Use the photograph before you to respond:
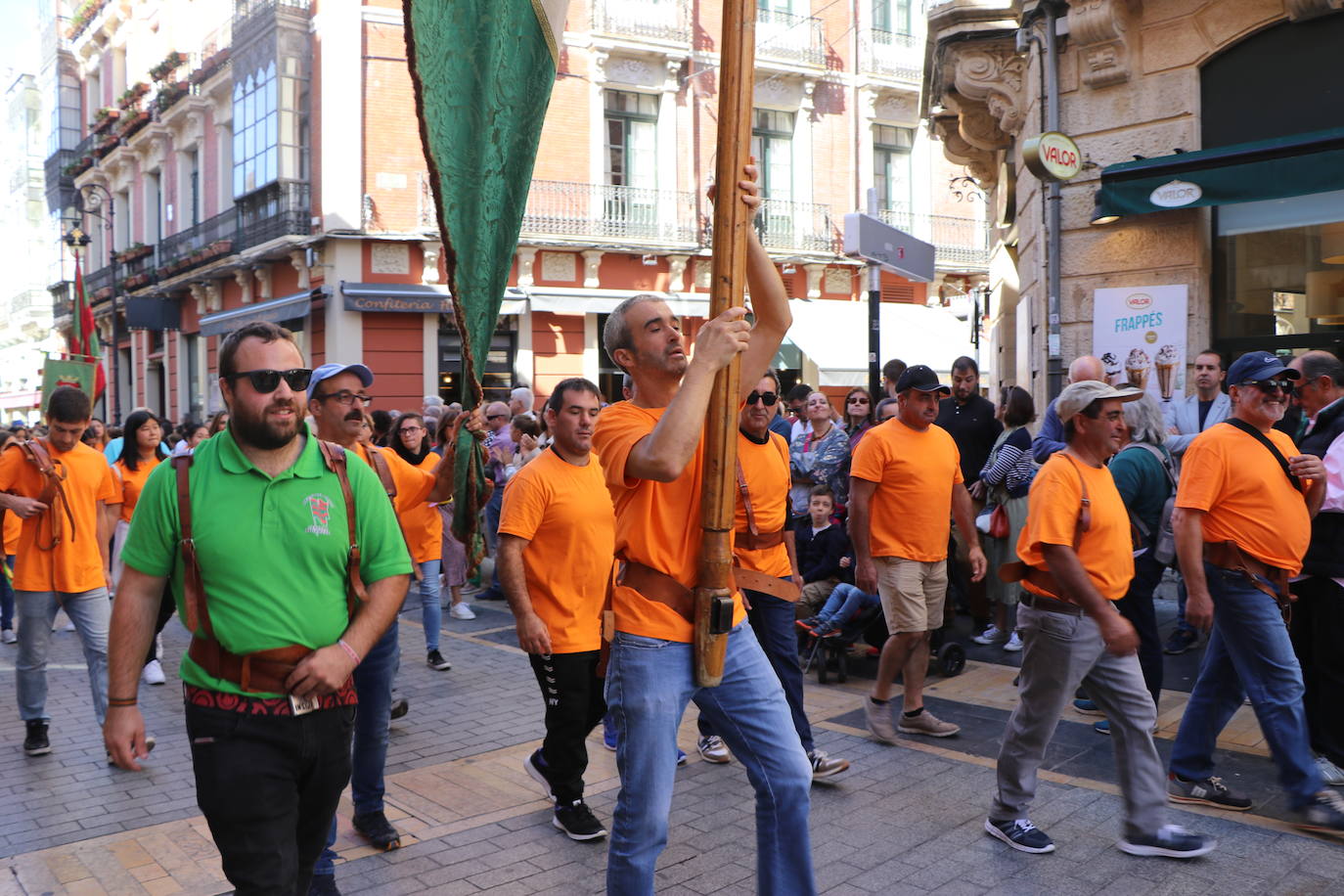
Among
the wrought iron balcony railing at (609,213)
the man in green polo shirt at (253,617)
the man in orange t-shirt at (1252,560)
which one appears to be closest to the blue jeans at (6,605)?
the man in green polo shirt at (253,617)

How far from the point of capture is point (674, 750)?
2.99 m

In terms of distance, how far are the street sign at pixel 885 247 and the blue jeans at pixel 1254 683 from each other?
12.8 feet

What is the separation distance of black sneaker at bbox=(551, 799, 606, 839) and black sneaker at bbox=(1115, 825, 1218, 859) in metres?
2.08

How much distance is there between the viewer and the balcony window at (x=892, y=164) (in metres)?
25.9

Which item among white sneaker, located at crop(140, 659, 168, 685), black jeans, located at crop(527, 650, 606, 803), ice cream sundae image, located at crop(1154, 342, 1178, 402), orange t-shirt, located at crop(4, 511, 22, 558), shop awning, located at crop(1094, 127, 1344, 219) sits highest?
shop awning, located at crop(1094, 127, 1344, 219)

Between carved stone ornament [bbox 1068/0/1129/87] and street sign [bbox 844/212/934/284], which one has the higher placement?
carved stone ornament [bbox 1068/0/1129/87]

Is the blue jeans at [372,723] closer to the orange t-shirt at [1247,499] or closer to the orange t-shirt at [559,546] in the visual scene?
the orange t-shirt at [559,546]

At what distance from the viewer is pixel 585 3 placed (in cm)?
2242

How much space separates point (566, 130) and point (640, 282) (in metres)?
3.39

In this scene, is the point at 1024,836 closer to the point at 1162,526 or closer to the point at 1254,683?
the point at 1254,683

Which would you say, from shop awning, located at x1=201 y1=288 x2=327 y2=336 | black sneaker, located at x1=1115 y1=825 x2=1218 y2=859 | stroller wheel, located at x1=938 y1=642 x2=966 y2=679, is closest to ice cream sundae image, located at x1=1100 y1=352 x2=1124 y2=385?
stroller wheel, located at x1=938 y1=642 x2=966 y2=679

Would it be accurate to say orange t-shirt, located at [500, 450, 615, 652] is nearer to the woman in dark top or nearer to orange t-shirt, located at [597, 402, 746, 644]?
orange t-shirt, located at [597, 402, 746, 644]

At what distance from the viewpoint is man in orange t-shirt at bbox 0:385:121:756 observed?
606 centimetres

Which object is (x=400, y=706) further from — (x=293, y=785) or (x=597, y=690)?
(x=293, y=785)
